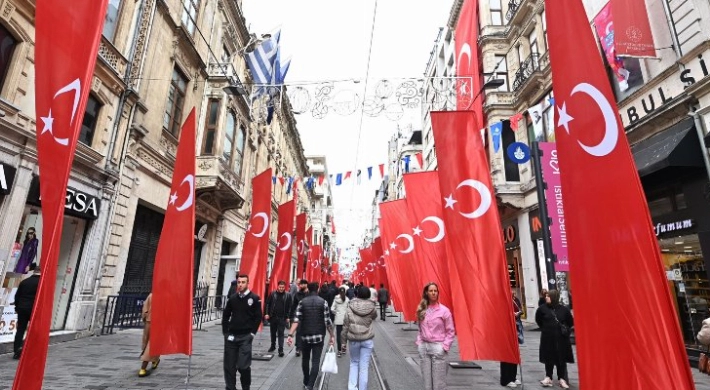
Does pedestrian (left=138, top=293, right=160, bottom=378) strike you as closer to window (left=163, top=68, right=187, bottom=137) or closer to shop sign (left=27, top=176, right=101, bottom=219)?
shop sign (left=27, top=176, right=101, bottom=219)

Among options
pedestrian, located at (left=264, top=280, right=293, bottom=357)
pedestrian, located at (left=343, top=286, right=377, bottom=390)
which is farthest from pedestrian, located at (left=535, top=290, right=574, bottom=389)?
pedestrian, located at (left=264, top=280, right=293, bottom=357)

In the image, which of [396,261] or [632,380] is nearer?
[632,380]

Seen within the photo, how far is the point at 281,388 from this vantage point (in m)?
6.38

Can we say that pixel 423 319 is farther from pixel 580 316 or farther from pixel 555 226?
pixel 555 226

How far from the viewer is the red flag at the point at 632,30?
31.9ft

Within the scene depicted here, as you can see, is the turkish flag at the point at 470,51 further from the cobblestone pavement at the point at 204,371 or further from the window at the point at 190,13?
the window at the point at 190,13

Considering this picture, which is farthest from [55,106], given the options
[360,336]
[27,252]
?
[27,252]

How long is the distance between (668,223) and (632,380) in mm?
9728

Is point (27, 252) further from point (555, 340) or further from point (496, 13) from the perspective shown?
point (496, 13)

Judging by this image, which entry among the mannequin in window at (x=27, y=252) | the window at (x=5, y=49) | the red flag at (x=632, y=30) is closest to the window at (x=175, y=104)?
the window at (x=5, y=49)

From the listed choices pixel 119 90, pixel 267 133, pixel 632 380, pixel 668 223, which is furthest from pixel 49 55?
pixel 267 133

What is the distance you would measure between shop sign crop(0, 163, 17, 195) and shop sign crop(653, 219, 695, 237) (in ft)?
49.4

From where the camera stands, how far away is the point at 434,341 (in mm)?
5176

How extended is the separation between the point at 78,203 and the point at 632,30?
51.0 ft
